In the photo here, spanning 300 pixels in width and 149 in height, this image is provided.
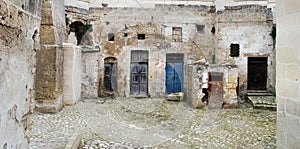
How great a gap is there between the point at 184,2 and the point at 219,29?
213 centimetres

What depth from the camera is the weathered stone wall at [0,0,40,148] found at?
2.14m

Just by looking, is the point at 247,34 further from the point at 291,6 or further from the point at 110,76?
the point at 291,6

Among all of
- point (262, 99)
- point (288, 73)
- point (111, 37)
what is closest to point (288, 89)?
point (288, 73)

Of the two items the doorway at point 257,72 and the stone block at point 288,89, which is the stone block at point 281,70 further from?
the doorway at point 257,72

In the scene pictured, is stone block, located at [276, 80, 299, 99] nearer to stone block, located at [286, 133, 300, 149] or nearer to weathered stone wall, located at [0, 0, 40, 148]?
stone block, located at [286, 133, 300, 149]

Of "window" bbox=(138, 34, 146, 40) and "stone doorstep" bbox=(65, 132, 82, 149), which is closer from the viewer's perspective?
"stone doorstep" bbox=(65, 132, 82, 149)

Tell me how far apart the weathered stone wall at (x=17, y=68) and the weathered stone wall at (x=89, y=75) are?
848 centimetres

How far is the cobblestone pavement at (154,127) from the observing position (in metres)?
5.32

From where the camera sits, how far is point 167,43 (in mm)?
12180

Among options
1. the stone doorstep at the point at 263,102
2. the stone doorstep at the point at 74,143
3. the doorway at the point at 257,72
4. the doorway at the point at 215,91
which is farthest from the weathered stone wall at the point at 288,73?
the doorway at the point at 257,72

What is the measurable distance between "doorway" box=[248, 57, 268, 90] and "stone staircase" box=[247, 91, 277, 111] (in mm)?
426

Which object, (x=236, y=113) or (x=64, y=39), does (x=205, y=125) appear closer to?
(x=236, y=113)

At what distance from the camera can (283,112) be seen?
311 centimetres

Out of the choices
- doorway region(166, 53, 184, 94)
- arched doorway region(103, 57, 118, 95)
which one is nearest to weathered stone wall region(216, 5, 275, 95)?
doorway region(166, 53, 184, 94)
